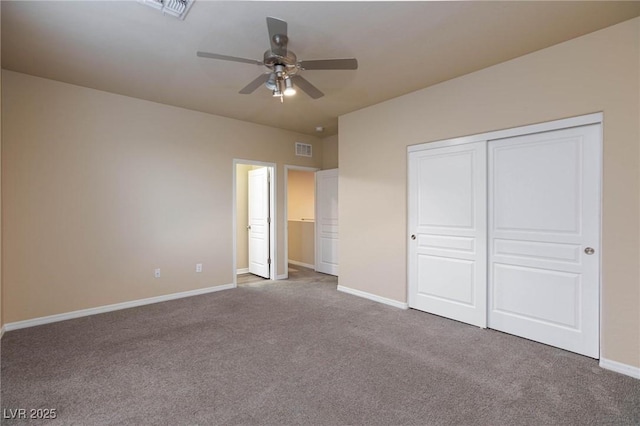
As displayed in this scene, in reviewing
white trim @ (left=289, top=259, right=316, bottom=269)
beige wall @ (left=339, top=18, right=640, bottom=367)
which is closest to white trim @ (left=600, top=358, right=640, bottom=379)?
beige wall @ (left=339, top=18, right=640, bottom=367)

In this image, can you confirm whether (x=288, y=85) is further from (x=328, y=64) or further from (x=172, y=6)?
(x=172, y=6)

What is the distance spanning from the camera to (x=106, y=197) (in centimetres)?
386

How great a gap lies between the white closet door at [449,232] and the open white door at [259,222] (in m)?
2.75

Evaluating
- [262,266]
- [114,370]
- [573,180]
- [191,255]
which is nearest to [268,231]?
[262,266]

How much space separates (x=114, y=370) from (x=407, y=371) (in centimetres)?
236

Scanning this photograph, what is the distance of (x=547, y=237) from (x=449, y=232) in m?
0.94

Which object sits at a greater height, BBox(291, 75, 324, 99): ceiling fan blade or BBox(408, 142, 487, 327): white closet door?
BBox(291, 75, 324, 99): ceiling fan blade

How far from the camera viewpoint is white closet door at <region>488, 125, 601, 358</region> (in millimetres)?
2643

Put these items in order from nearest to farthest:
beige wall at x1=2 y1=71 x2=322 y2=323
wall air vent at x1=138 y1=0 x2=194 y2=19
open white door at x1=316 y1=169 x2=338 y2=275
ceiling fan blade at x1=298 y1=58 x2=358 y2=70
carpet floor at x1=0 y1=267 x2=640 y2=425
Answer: carpet floor at x1=0 y1=267 x2=640 y2=425, wall air vent at x1=138 y1=0 x2=194 y2=19, ceiling fan blade at x1=298 y1=58 x2=358 y2=70, beige wall at x1=2 y1=71 x2=322 y2=323, open white door at x1=316 y1=169 x2=338 y2=275

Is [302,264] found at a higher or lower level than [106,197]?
lower

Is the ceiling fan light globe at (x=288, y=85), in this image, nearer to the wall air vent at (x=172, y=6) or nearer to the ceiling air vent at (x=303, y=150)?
the wall air vent at (x=172, y=6)

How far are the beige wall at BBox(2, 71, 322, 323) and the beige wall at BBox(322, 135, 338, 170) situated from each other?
1.79 metres

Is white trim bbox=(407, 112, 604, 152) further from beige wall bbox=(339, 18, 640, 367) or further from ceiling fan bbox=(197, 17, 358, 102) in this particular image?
ceiling fan bbox=(197, 17, 358, 102)

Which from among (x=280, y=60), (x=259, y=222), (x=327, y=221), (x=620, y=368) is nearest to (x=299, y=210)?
(x=327, y=221)
